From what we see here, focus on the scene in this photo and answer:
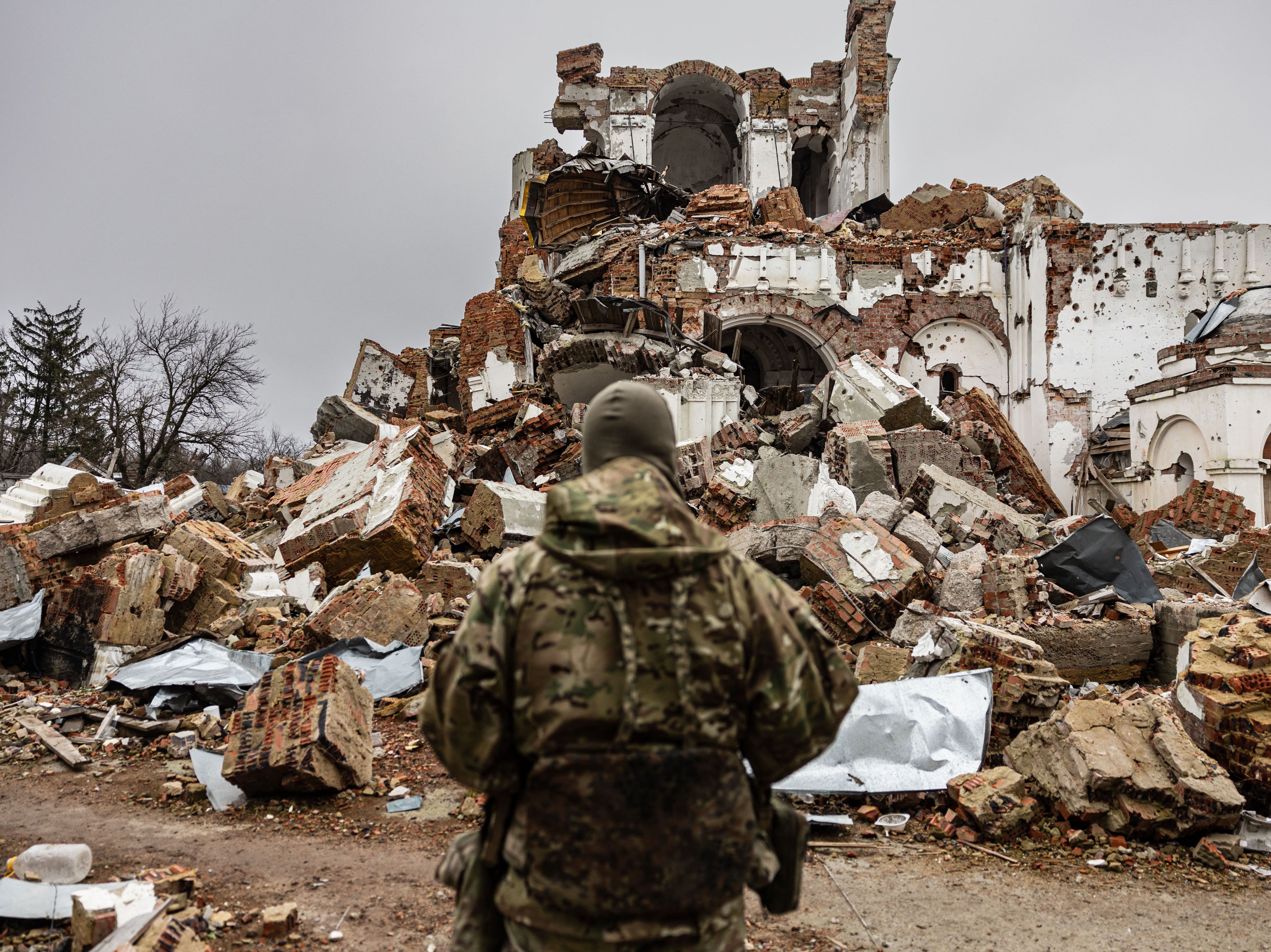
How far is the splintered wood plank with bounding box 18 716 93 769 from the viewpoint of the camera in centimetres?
477

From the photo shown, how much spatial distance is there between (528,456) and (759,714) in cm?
928

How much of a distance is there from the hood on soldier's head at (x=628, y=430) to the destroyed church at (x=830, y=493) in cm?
316

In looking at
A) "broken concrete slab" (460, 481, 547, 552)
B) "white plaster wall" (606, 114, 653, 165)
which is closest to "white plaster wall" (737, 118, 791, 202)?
"white plaster wall" (606, 114, 653, 165)

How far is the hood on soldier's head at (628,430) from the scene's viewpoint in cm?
160

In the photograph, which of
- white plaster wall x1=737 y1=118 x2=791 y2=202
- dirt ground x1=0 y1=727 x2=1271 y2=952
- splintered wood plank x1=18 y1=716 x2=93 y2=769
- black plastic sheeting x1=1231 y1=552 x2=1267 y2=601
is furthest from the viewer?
white plaster wall x1=737 y1=118 x2=791 y2=202

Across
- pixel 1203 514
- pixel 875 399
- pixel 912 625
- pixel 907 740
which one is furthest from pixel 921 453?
pixel 907 740

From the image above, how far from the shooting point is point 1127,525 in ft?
35.6

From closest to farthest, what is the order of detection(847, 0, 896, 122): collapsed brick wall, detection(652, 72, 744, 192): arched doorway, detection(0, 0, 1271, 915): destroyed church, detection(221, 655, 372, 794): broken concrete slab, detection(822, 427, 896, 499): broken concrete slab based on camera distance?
detection(221, 655, 372, 794): broken concrete slab
detection(0, 0, 1271, 915): destroyed church
detection(822, 427, 896, 499): broken concrete slab
detection(847, 0, 896, 122): collapsed brick wall
detection(652, 72, 744, 192): arched doorway

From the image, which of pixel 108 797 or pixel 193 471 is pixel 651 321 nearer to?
Answer: pixel 108 797

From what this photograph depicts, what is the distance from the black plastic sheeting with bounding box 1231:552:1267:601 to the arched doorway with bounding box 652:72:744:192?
20.6m

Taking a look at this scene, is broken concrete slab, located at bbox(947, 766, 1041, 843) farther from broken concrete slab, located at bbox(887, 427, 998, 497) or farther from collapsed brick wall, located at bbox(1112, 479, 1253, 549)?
collapsed brick wall, located at bbox(1112, 479, 1253, 549)

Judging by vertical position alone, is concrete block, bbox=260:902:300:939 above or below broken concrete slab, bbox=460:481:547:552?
below

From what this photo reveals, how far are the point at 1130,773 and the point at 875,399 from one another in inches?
299

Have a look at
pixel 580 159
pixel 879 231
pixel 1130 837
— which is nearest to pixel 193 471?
pixel 580 159
